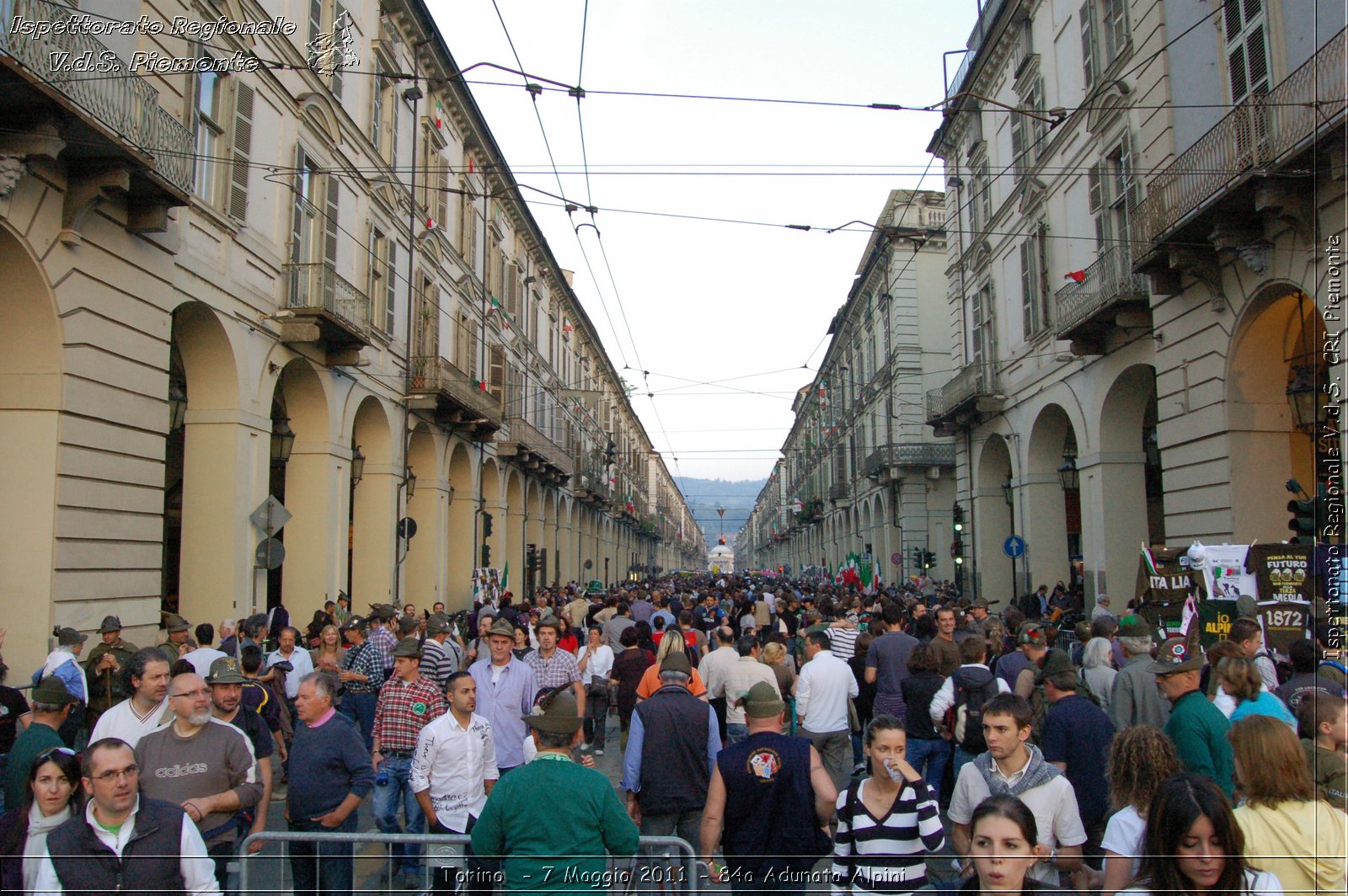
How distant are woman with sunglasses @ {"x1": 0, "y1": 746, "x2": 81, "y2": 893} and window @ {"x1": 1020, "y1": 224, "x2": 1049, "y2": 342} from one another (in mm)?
20481

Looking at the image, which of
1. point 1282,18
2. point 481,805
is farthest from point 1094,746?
point 1282,18

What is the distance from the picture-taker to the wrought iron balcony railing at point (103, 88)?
29.8ft

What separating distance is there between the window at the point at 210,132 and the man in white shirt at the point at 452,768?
11.1m

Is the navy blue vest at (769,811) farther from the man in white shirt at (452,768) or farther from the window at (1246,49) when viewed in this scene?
the window at (1246,49)

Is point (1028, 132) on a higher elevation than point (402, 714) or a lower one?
higher

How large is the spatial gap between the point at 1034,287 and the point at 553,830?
2052cm

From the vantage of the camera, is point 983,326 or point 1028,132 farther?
point 983,326

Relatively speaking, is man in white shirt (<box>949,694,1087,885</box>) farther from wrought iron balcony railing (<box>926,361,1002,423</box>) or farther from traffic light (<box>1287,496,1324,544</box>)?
wrought iron balcony railing (<box>926,361,1002,423</box>)

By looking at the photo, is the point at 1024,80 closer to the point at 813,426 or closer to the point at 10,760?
the point at 10,760

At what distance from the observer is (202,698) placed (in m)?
5.36

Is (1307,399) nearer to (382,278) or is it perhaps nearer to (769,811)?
(769,811)

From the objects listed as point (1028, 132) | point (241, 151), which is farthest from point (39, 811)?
point (1028, 132)

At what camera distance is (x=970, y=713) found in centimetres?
719

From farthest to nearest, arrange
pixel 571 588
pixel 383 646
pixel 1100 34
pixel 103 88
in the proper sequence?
pixel 571 588
pixel 1100 34
pixel 103 88
pixel 383 646
